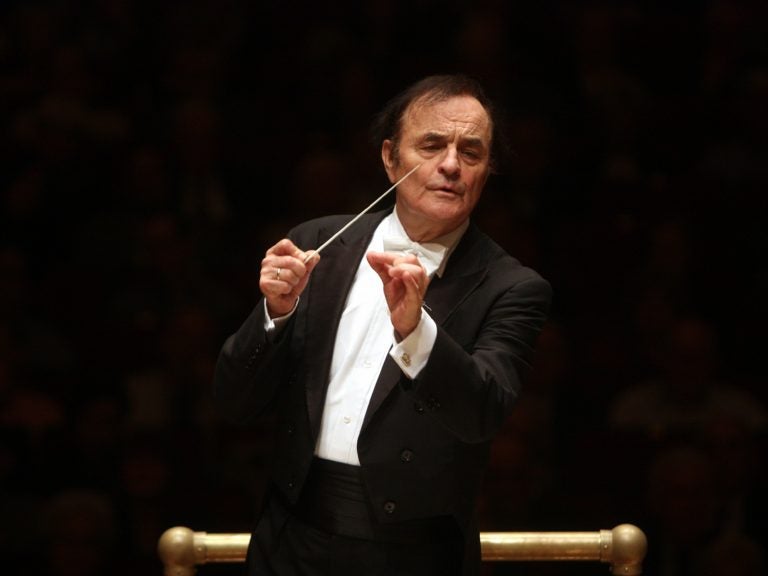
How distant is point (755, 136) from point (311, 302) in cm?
A: 280

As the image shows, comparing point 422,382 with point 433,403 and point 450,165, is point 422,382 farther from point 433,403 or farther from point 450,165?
point 450,165

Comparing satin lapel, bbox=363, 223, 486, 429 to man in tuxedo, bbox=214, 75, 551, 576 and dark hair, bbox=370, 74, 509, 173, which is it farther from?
dark hair, bbox=370, 74, 509, 173

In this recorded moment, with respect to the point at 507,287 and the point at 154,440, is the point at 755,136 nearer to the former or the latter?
the point at 154,440

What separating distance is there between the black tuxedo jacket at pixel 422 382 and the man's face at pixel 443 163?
0.08 metres

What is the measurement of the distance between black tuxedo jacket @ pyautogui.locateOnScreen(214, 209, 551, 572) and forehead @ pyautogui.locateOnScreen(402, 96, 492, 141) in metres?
0.17

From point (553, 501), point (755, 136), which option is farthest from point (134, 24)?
point (553, 501)

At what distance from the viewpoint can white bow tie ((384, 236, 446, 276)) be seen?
195 centimetres

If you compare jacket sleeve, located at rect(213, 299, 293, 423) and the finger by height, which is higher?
the finger

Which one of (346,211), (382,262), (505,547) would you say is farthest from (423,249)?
(346,211)

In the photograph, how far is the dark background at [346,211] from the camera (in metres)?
3.39

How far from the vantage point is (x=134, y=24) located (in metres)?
4.87

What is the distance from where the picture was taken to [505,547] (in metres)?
2.10

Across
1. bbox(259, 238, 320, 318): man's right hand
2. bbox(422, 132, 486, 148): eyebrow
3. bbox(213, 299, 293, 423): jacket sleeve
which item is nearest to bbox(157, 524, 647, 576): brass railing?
bbox(213, 299, 293, 423): jacket sleeve

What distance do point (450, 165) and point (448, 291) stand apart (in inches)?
7.5
